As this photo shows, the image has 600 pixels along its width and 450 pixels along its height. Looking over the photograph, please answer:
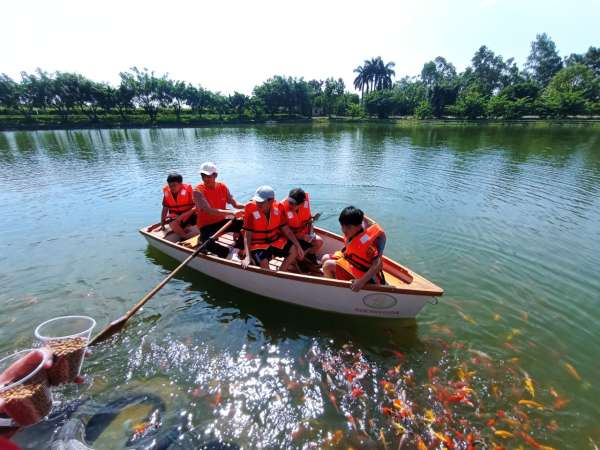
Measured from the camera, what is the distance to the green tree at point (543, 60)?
83.9 meters

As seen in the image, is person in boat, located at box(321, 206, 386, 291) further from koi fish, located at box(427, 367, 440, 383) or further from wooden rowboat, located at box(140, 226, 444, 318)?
koi fish, located at box(427, 367, 440, 383)

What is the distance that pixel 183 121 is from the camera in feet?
217

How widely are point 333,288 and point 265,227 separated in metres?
1.87

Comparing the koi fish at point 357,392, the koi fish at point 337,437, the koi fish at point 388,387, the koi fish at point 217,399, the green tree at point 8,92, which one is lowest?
the koi fish at point 217,399

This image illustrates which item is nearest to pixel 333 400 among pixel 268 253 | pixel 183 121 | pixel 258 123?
pixel 268 253

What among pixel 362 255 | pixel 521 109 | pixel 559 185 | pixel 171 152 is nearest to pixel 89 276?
pixel 362 255

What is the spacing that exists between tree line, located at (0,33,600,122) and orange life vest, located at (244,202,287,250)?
215 feet

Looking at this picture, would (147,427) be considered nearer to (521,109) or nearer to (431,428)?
(431,428)

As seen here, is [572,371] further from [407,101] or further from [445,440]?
[407,101]

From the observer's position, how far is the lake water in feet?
13.7

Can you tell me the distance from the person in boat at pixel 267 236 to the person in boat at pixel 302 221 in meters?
0.19

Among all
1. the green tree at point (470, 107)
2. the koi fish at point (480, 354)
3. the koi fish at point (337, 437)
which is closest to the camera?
the koi fish at point (337, 437)

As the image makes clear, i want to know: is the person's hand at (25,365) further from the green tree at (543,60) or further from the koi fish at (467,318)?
the green tree at (543,60)

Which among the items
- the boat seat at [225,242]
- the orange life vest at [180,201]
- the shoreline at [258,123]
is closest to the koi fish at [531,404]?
the boat seat at [225,242]
